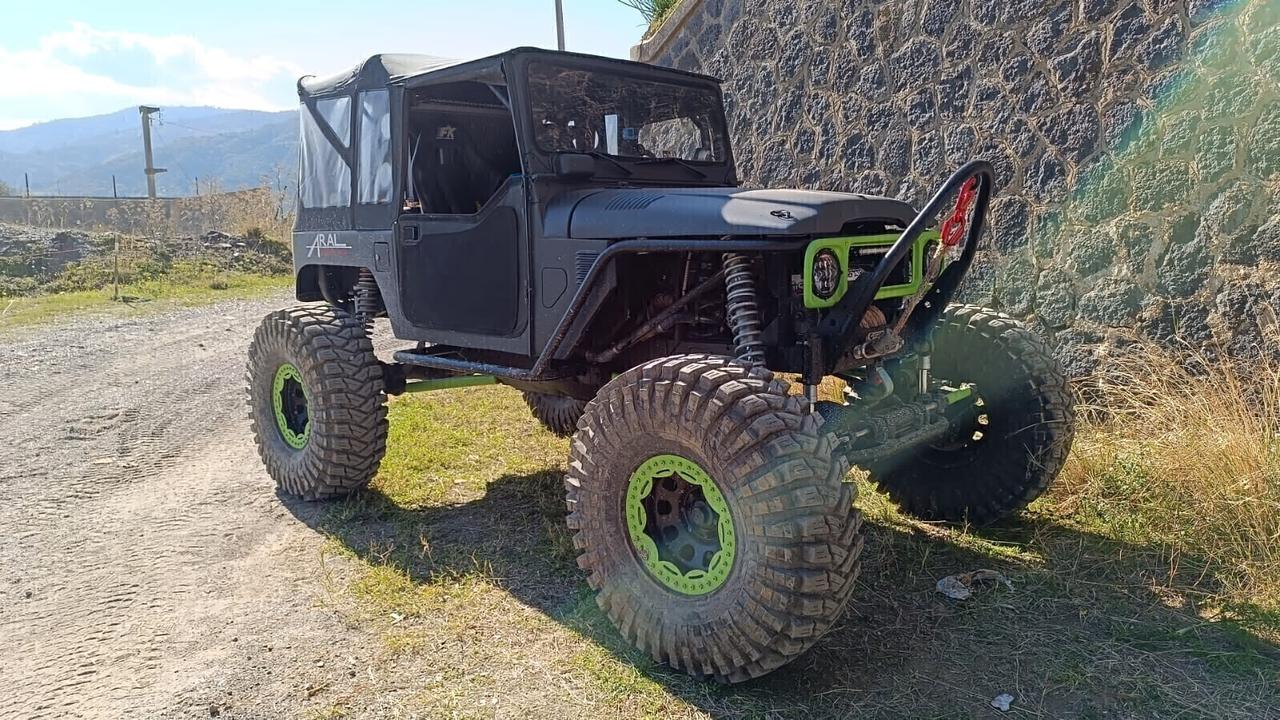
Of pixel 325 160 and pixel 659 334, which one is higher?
pixel 325 160

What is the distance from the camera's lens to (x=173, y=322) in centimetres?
1133

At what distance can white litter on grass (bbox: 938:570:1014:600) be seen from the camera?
12.3ft

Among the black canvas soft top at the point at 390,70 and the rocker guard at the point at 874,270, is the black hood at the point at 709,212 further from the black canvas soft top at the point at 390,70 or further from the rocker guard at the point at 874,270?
the black canvas soft top at the point at 390,70

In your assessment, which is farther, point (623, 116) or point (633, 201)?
point (623, 116)

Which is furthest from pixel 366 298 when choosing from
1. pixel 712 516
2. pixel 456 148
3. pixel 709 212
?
pixel 712 516

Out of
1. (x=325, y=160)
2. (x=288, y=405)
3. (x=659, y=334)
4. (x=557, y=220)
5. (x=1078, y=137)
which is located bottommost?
(x=288, y=405)

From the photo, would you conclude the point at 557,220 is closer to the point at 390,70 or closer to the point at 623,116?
the point at 623,116

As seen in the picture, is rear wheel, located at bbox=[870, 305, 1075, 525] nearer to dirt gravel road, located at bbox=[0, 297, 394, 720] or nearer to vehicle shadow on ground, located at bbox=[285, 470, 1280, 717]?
vehicle shadow on ground, located at bbox=[285, 470, 1280, 717]

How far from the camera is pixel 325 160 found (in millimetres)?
5441

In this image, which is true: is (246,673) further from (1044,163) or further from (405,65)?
(1044,163)

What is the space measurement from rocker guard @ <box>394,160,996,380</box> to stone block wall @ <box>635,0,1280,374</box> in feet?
7.43

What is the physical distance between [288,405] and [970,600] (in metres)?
3.83

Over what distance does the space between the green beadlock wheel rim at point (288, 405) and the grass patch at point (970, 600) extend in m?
0.55

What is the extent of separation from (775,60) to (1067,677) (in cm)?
624
